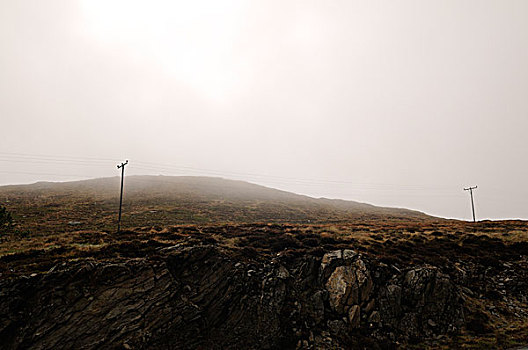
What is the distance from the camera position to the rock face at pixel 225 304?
14.0 metres

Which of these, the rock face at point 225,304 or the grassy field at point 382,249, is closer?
the rock face at point 225,304

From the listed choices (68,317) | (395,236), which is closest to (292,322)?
(68,317)

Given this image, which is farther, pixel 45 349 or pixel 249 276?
pixel 249 276

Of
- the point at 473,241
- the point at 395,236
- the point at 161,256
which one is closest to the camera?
the point at 161,256

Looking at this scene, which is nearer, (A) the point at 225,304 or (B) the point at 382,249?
(A) the point at 225,304

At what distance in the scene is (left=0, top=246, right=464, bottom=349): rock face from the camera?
13992 millimetres

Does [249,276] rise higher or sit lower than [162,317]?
higher

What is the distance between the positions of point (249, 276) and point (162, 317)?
276 inches

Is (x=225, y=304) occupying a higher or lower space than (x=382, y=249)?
lower

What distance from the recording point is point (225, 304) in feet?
59.3

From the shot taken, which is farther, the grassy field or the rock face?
the grassy field

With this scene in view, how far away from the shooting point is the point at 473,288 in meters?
21.2

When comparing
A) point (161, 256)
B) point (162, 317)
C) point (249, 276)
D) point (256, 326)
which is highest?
point (161, 256)

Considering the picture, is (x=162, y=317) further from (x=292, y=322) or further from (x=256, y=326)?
(x=292, y=322)
